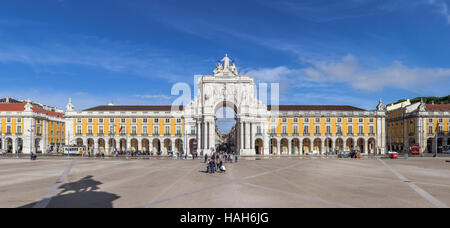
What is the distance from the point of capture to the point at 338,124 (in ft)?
230

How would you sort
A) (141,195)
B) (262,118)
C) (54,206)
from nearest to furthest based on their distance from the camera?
(54,206) < (141,195) < (262,118)

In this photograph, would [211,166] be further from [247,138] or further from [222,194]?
[247,138]

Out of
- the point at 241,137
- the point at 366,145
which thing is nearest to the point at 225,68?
the point at 241,137

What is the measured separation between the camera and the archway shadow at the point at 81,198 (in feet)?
39.8

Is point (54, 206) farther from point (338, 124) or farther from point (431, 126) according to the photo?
point (431, 126)

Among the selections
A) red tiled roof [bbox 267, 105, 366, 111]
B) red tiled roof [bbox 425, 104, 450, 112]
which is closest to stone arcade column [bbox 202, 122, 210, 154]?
red tiled roof [bbox 267, 105, 366, 111]

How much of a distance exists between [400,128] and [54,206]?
86094mm

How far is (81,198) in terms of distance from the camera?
13555 mm

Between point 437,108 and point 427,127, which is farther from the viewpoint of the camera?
point 437,108

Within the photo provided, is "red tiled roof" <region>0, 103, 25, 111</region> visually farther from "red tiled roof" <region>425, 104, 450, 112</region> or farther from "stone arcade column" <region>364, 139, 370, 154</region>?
"red tiled roof" <region>425, 104, 450, 112</region>

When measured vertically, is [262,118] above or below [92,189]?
above
